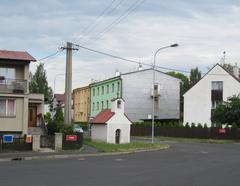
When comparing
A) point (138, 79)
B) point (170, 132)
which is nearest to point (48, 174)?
point (170, 132)

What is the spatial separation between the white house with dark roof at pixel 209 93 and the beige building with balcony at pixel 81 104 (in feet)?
90.0

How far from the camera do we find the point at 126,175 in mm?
18047

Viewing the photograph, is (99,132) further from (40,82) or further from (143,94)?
(40,82)

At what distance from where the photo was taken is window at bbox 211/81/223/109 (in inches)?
2832

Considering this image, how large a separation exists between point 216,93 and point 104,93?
22846mm

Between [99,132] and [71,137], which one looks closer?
[71,137]

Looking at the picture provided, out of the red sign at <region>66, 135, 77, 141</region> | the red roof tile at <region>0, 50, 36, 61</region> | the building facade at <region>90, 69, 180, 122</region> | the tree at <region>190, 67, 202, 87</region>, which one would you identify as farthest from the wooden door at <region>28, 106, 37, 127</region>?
the tree at <region>190, 67, 202, 87</region>

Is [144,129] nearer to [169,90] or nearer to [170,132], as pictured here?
[170,132]

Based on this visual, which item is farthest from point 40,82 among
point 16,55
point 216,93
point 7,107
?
point 7,107

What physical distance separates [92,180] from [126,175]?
212 cm

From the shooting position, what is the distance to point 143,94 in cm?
8250

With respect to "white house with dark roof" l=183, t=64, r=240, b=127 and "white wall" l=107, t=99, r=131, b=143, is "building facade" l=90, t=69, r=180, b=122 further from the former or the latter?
"white wall" l=107, t=99, r=131, b=143

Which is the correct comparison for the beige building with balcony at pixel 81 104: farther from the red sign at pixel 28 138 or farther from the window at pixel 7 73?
the red sign at pixel 28 138

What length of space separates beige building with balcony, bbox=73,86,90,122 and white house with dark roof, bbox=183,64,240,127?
27.4 meters
